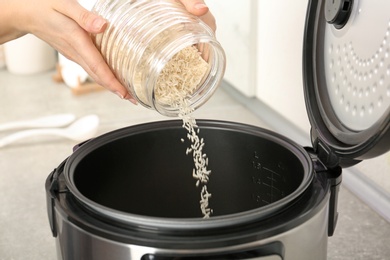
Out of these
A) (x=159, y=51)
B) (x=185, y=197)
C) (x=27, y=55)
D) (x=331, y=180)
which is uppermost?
(x=159, y=51)

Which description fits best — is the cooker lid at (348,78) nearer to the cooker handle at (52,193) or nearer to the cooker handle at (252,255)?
the cooker handle at (252,255)

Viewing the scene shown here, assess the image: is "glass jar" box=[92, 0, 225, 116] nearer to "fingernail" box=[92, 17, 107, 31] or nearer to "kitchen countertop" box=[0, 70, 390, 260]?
"fingernail" box=[92, 17, 107, 31]

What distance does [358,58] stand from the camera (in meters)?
0.83

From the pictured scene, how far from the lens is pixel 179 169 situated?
0.91 m

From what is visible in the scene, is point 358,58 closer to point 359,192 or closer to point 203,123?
point 203,123

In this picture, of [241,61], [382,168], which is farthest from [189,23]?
[241,61]

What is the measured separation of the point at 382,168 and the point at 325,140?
32cm

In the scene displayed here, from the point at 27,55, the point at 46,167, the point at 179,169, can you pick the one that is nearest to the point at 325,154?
the point at 179,169

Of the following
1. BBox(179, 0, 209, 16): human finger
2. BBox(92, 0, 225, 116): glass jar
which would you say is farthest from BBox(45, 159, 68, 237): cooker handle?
BBox(179, 0, 209, 16): human finger

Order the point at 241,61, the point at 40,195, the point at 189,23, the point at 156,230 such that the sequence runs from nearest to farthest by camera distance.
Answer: the point at 156,230 < the point at 189,23 < the point at 40,195 < the point at 241,61

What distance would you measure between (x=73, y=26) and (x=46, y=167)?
0.59 meters

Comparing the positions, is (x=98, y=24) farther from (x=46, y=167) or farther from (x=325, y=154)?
(x=46, y=167)

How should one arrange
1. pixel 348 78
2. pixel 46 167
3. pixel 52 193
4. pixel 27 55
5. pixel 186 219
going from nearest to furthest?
pixel 186 219, pixel 52 193, pixel 348 78, pixel 46 167, pixel 27 55

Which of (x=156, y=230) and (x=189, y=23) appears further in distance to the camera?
(x=189, y=23)
